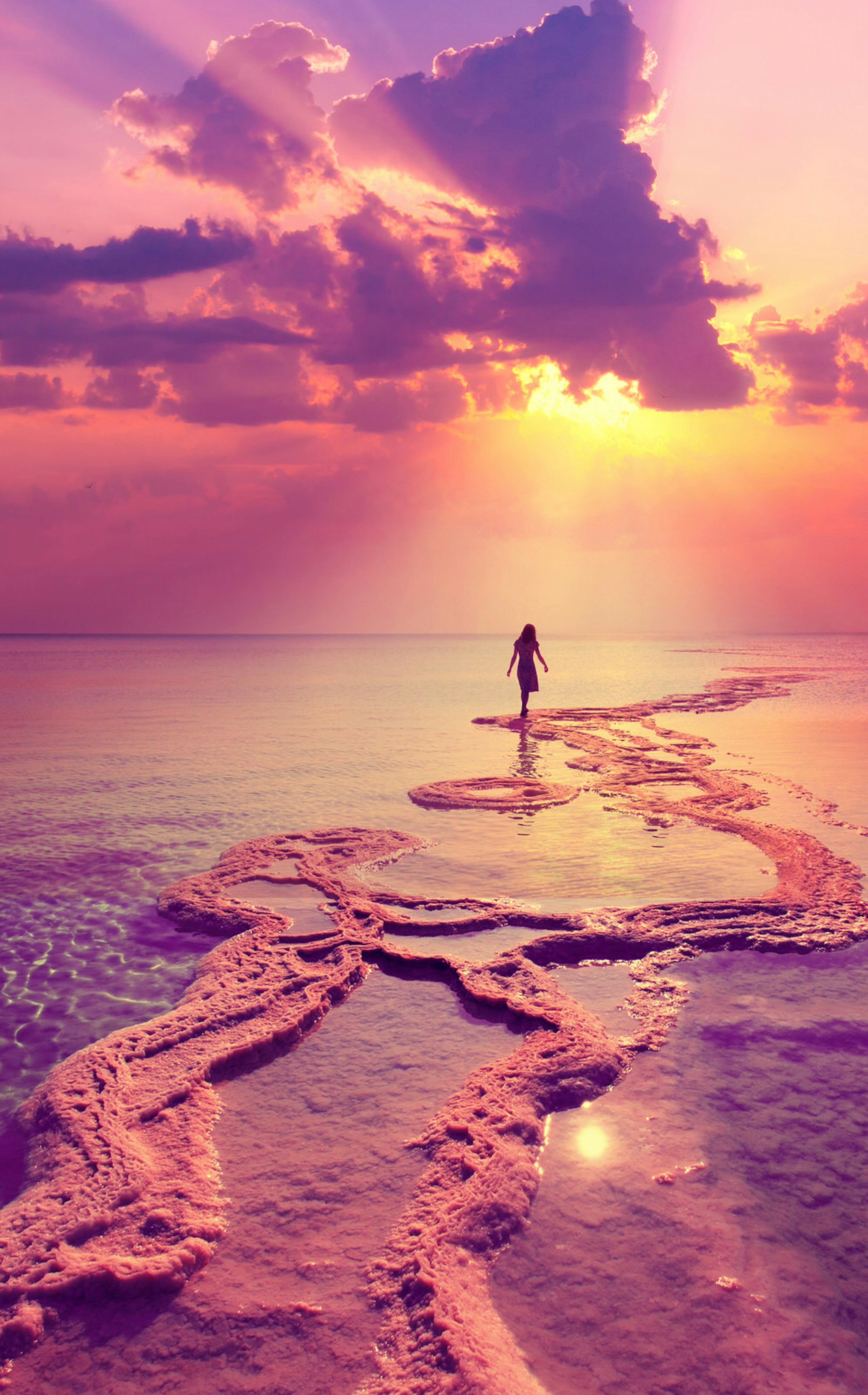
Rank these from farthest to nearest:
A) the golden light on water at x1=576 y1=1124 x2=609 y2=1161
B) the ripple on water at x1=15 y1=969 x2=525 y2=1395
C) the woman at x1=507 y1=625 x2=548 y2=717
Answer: the woman at x1=507 y1=625 x2=548 y2=717 → the golden light on water at x1=576 y1=1124 x2=609 y2=1161 → the ripple on water at x1=15 y1=969 x2=525 y2=1395

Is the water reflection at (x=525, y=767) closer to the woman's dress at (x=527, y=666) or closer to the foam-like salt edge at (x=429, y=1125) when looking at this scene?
the woman's dress at (x=527, y=666)

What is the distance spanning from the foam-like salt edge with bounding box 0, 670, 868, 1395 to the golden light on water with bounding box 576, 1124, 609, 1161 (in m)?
0.22

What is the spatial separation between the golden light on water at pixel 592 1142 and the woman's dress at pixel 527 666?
697 inches

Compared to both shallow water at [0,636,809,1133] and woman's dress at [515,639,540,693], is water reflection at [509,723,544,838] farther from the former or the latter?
woman's dress at [515,639,540,693]

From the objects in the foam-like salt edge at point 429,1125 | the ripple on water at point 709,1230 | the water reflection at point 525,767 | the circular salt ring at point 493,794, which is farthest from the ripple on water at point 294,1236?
the circular salt ring at point 493,794

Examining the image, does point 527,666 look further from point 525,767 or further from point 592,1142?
point 592,1142

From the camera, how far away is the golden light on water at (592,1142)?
4.12 metres

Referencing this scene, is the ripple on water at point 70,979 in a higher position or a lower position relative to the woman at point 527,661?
lower

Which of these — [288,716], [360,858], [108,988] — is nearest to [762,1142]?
[108,988]

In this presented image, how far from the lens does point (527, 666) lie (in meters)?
22.5

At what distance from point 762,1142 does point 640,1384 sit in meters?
1.63

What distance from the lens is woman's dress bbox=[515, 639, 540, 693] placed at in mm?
22203

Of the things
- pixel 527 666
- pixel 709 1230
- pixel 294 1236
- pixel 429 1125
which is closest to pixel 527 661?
pixel 527 666

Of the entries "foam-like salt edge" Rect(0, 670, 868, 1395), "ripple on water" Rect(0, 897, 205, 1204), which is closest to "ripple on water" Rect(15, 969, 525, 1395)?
"foam-like salt edge" Rect(0, 670, 868, 1395)
